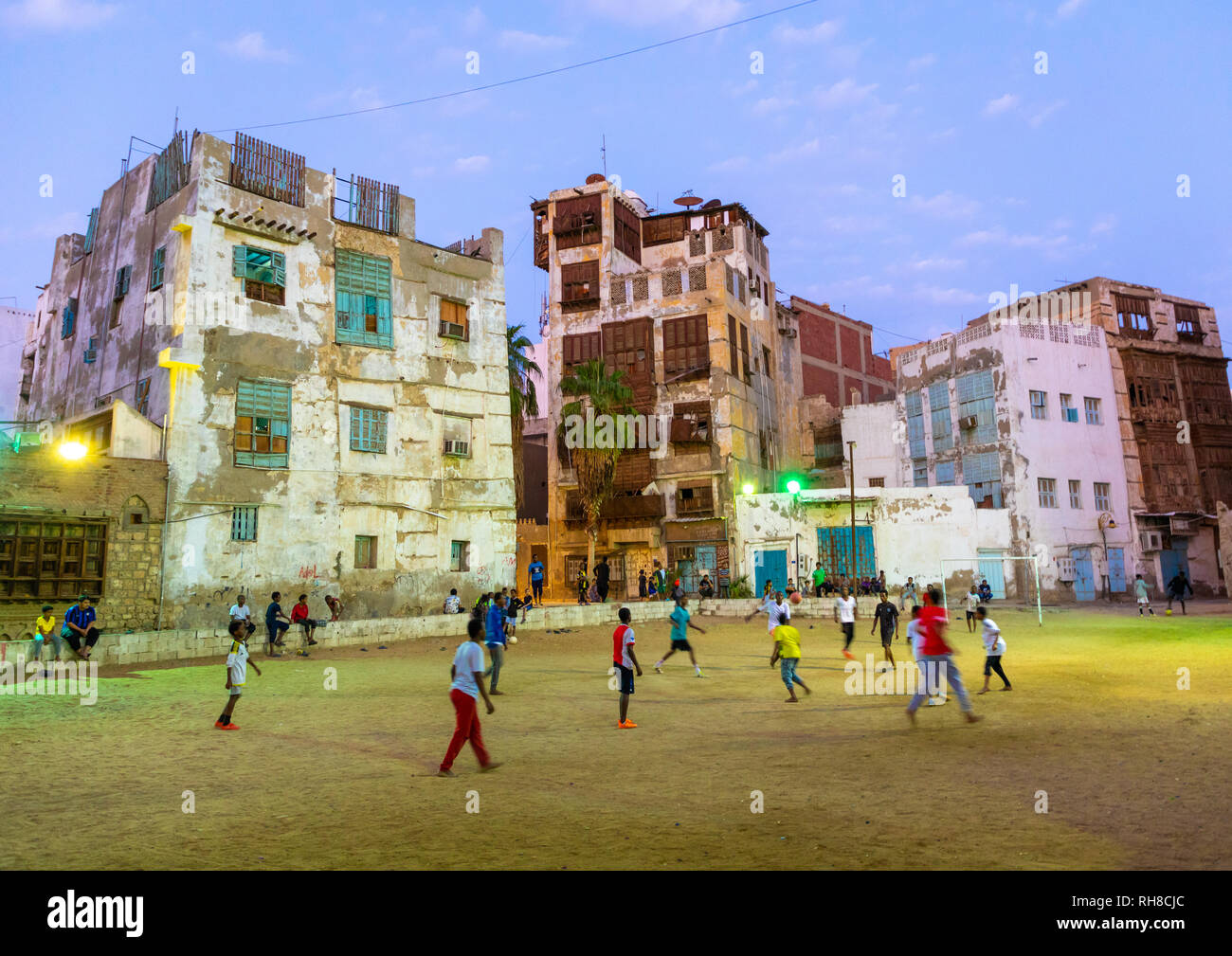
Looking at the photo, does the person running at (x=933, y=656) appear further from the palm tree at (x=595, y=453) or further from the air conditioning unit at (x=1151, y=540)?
the air conditioning unit at (x=1151, y=540)

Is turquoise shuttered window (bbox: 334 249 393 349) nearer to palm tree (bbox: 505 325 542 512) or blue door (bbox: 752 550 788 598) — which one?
palm tree (bbox: 505 325 542 512)

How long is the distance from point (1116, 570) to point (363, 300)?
120 ft

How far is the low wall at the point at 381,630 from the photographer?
18328 mm

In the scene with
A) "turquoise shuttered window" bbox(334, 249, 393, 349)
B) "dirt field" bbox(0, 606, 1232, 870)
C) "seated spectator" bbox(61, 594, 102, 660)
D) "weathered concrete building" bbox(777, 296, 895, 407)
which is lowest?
"dirt field" bbox(0, 606, 1232, 870)

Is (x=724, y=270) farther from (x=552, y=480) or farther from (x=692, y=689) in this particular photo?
(x=692, y=689)

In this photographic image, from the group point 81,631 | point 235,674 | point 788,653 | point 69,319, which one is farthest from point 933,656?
point 69,319

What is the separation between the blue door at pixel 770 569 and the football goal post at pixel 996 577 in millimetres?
6752

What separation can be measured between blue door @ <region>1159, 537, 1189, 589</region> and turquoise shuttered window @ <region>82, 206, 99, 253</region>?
162ft

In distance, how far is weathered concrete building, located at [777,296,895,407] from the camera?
178ft

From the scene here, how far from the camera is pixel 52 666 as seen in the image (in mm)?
16516

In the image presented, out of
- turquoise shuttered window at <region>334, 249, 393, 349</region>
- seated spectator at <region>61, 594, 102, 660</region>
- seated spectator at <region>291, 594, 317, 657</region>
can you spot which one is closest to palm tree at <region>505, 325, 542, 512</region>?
turquoise shuttered window at <region>334, 249, 393, 349</region>

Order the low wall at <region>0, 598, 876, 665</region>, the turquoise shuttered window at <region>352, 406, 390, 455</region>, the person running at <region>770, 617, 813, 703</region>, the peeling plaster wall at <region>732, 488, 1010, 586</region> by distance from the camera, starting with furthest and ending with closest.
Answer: the peeling plaster wall at <region>732, 488, 1010, 586</region> < the turquoise shuttered window at <region>352, 406, 390, 455</region> < the low wall at <region>0, 598, 876, 665</region> < the person running at <region>770, 617, 813, 703</region>
